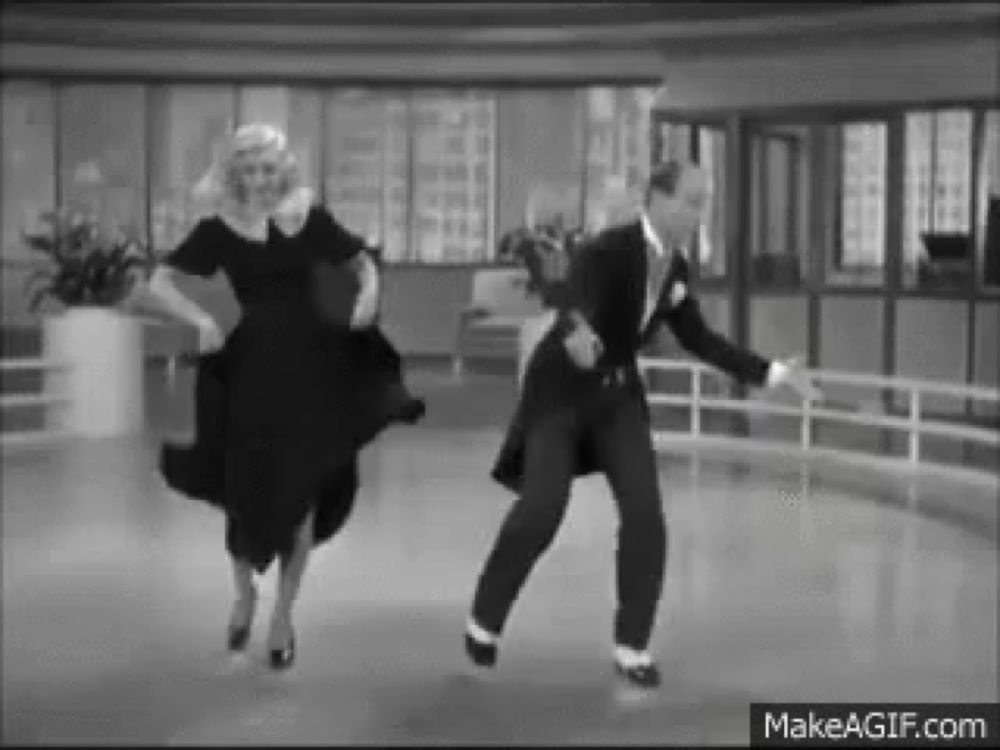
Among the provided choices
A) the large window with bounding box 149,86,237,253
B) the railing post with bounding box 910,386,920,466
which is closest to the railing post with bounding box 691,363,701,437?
the railing post with bounding box 910,386,920,466

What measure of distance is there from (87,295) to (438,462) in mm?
3081

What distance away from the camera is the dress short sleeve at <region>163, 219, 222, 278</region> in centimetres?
534

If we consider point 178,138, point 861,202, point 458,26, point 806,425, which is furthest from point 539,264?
point 178,138

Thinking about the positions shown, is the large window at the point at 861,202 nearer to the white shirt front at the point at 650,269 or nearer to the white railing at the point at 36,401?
the white railing at the point at 36,401

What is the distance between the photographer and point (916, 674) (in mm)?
5461

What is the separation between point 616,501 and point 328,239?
3.95 ft

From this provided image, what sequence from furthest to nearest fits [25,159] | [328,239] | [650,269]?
[25,159] < [328,239] < [650,269]

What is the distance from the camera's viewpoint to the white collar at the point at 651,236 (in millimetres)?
5309

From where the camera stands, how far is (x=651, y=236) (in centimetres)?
532

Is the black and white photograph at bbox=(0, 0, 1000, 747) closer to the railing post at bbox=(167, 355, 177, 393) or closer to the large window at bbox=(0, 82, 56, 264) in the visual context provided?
the large window at bbox=(0, 82, 56, 264)

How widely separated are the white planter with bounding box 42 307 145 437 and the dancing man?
721 centimetres

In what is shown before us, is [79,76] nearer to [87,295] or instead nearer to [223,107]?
[223,107]

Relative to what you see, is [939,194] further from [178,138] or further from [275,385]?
[178,138]

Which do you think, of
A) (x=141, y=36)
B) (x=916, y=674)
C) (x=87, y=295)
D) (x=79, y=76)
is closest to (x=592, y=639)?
(x=916, y=674)
